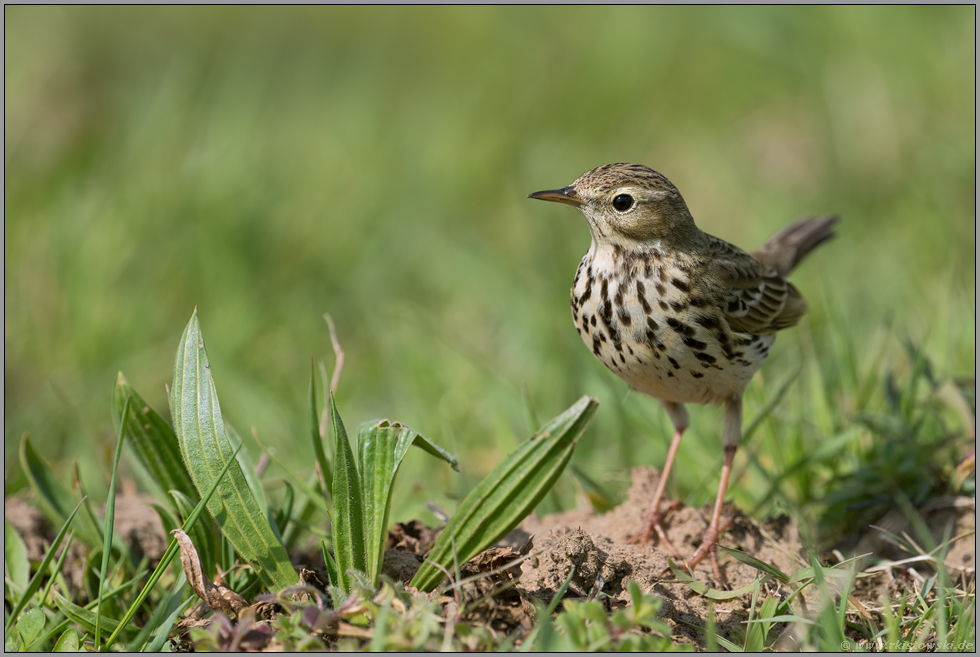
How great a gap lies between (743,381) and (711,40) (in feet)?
24.7

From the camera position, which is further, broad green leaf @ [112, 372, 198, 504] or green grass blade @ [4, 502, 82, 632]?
broad green leaf @ [112, 372, 198, 504]

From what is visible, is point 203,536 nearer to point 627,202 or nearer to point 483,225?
point 627,202

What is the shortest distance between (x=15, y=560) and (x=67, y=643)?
790mm

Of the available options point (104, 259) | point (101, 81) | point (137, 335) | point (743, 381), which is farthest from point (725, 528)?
point (101, 81)

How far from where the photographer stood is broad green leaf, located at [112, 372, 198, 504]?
140 inches

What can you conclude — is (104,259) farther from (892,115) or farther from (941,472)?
(892,115)

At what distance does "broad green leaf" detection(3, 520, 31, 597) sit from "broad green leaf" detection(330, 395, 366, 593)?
1413 millimetres

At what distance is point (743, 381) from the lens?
4203 mm

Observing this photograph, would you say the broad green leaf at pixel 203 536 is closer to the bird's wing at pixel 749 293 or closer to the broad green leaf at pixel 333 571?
the broad green leaf at pixel 333 571

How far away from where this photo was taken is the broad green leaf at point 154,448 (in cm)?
357


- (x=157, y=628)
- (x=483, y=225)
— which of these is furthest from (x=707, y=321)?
(x=483, y=225)

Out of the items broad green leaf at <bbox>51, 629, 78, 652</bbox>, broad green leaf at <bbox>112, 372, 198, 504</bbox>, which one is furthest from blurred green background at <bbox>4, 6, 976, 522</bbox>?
broad green leaf at <bbox>51, 629, 78, 652</bbox>

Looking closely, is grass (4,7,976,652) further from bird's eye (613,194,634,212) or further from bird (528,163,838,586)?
bird's eye (613,194,634,212)

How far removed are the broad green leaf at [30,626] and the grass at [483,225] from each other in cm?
29
